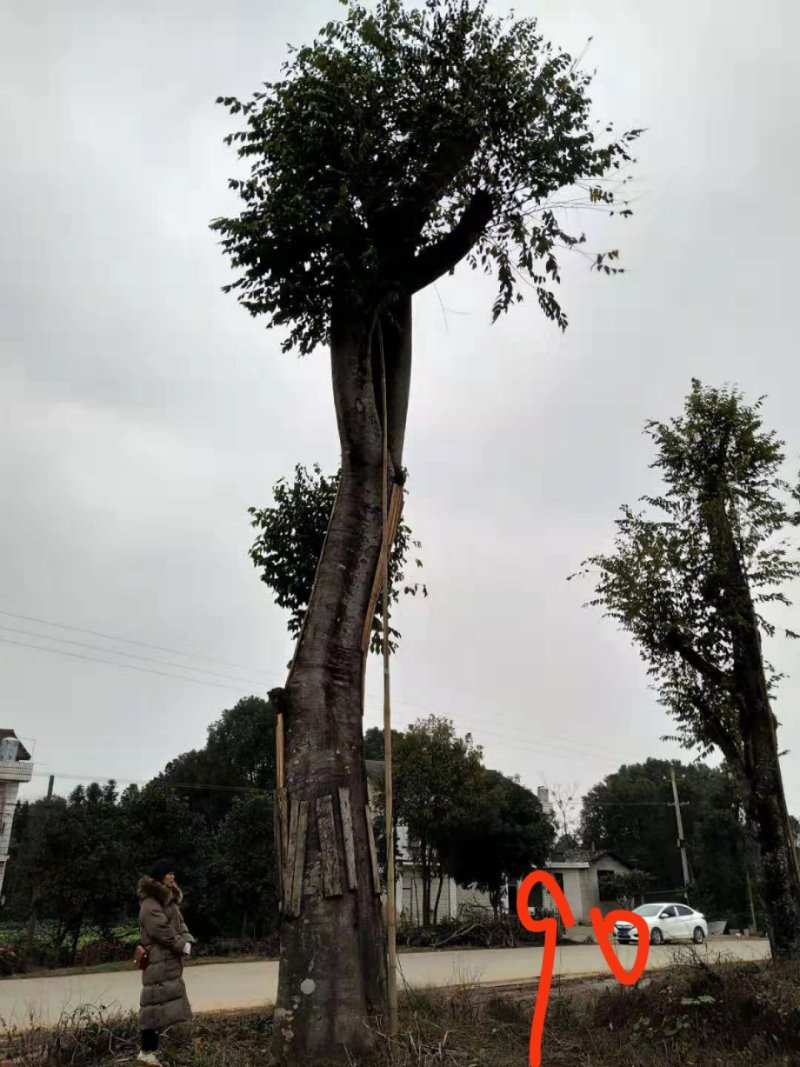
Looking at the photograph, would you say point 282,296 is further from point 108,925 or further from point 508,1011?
point 108,925

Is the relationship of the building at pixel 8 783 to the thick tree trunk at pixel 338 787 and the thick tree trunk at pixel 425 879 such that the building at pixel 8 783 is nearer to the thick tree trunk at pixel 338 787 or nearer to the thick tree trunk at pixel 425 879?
the thick tree trunk at pixel 425 879

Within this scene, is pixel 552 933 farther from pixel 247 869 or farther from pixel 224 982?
pixel 247 869

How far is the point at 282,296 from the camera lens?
862 centimetres

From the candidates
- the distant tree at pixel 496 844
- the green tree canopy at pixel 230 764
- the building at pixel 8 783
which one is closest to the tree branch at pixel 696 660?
the distant tree at pixel 496 844

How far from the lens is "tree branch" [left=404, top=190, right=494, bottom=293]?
8.58 m

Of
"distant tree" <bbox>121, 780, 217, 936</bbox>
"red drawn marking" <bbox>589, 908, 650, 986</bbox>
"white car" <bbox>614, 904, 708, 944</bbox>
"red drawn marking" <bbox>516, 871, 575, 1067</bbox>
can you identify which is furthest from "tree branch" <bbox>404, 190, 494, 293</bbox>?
"white car" <bbox>614, 904, 708, 944</bbox>

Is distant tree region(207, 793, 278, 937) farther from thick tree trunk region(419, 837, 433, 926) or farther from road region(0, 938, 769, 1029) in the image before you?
thick tree trunk region(419, 837, 433, 926)

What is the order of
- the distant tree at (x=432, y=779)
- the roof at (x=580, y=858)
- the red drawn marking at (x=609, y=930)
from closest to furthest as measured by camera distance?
the red drawn marking at (x=609, y=930), the distant tree at (x=432, y=779), the roof at (x=580, y=858)

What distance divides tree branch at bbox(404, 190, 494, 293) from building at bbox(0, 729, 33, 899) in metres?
23.6

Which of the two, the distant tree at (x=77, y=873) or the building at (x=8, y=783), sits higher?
the building at (x=8, y=783)

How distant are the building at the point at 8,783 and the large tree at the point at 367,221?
72.3ft

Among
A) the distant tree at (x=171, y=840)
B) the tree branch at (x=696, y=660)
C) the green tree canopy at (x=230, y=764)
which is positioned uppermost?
the green tree canopy at (x=230, y=764)

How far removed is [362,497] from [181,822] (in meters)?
14.6

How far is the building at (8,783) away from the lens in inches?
1022
